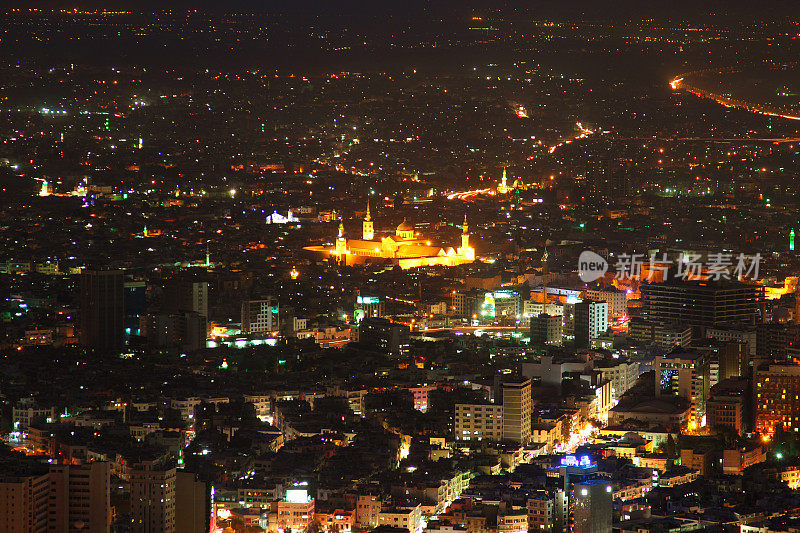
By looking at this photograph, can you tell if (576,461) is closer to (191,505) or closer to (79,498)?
(191,505)

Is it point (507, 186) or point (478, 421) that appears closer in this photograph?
point (478, 421)

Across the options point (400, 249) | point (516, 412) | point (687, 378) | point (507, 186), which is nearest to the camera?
point (516, 412)

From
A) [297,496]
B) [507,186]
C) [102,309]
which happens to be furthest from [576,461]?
[507,186]

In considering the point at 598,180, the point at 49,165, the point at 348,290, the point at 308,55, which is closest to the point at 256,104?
the point at 308,55

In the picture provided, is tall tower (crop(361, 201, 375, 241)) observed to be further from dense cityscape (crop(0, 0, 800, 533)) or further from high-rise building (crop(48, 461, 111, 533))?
high-rise building (crop(48, 461, 111, 533))

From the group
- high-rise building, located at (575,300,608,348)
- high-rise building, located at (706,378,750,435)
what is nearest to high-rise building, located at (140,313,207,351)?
high-rise building, located at (575,300,608,348)

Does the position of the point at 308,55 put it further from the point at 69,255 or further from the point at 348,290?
the point at 348,290
